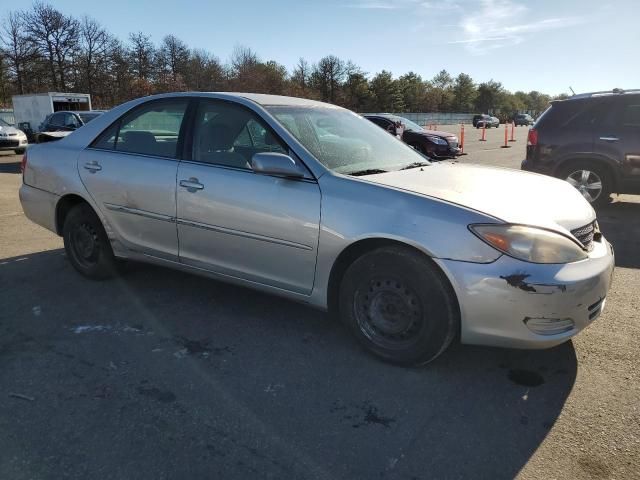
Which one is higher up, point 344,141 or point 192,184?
point 344,141

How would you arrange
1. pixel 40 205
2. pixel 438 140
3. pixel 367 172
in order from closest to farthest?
pixel 367 172
pixel 40 205
pixel 438 140

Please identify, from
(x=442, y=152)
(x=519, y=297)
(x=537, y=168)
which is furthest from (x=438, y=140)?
(x=519, y=297)

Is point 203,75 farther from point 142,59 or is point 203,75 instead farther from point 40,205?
point 40,205

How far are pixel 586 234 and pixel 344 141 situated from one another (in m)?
1.74

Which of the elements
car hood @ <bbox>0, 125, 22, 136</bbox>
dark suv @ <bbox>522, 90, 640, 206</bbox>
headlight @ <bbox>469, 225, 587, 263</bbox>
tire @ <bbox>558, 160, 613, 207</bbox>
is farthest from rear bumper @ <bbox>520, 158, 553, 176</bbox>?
car hood @ <bbox>0, 125, 22, 136</bbox>

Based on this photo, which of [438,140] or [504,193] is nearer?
[504,193]

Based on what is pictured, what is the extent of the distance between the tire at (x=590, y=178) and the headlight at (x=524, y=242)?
5.39 m

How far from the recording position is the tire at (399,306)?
2.80m

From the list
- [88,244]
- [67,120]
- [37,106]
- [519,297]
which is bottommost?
[88,244]

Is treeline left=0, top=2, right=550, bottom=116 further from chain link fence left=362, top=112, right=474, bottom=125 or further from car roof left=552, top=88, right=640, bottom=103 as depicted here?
car roof left=552, top=88, right=640, bottom=103

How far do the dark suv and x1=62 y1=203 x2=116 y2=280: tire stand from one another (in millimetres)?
6286

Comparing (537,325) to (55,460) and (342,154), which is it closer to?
(342,154)

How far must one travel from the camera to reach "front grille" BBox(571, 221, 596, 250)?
2967mm

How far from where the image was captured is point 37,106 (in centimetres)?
2194
